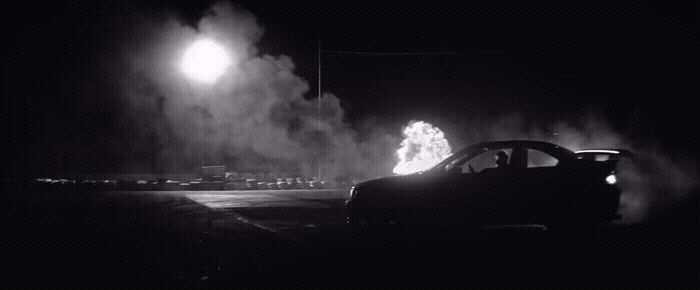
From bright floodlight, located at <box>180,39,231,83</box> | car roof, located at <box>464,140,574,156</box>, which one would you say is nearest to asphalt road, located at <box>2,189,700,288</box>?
car roof, located at <box>464,140,574,156</box>

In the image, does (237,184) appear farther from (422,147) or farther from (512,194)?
(512,194)

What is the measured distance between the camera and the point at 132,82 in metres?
43.6

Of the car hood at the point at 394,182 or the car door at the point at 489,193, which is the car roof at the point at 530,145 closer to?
the car door at the point at 489,193

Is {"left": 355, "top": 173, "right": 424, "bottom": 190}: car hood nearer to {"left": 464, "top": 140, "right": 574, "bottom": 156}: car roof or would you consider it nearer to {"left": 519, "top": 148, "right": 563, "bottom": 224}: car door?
{"left": 464, "top": 140, "right": 574, "bottom": 156}: car roof

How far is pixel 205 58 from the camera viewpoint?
3484cm

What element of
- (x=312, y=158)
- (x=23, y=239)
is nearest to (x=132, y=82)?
(x=312, y=158)

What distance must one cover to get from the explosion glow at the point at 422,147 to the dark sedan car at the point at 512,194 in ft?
70.4

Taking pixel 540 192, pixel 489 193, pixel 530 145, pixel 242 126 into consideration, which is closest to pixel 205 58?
pixel 242 126

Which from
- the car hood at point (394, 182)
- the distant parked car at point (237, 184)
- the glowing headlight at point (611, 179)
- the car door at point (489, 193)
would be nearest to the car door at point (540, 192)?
the car door at point (489, 193)

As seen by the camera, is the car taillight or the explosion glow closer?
the car taillight

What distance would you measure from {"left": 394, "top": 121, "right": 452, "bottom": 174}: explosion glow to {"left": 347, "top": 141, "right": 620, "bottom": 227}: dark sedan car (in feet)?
70.4

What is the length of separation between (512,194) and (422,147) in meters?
25.7

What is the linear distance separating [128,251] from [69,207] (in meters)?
9.51

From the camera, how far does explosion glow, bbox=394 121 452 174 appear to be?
109 feet
